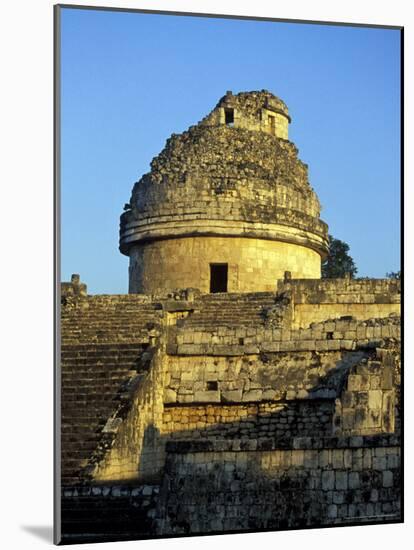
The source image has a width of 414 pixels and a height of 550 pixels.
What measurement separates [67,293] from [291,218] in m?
6.61

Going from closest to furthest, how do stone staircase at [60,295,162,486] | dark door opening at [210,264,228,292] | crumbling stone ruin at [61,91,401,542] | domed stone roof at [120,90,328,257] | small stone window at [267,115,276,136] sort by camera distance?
crumbling stone ruin at [61,91,401,542], stone staircase at [60,295,162,486], domed stone roof at [120,90,328,257], small stone window at [267,115,276,136], dark door opening at [210,264,228,292]

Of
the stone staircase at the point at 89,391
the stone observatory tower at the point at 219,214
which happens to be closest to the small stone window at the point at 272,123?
the stone observatory tower at the point at 219,214

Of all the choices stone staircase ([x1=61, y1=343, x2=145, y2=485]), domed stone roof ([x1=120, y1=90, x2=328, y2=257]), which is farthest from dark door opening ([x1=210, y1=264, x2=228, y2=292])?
stone staircase ([x1=61, y1=343, x2=145, y2=485])

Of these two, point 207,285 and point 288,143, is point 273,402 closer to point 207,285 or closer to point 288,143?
point 207,285

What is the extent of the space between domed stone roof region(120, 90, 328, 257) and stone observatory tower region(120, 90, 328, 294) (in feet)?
0.05

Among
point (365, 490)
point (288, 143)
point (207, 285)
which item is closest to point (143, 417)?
point (365, 490)

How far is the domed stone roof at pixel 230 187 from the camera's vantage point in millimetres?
21609

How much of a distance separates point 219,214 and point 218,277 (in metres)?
A: 1.04

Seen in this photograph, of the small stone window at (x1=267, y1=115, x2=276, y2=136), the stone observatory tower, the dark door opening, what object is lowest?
the dark door opening

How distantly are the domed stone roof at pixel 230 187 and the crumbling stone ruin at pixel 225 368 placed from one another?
0.03m

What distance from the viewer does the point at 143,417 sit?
655 inches

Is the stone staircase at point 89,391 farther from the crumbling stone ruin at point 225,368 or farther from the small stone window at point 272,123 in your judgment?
the small stone window at point 272,123

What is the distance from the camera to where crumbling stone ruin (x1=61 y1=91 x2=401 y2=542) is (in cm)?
1559

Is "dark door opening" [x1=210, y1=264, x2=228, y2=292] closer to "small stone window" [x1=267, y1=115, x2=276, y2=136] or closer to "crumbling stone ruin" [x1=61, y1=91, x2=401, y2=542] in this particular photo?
"crumbling stone ruin" [x1=61, y1=91, x2=401, y2=542]
